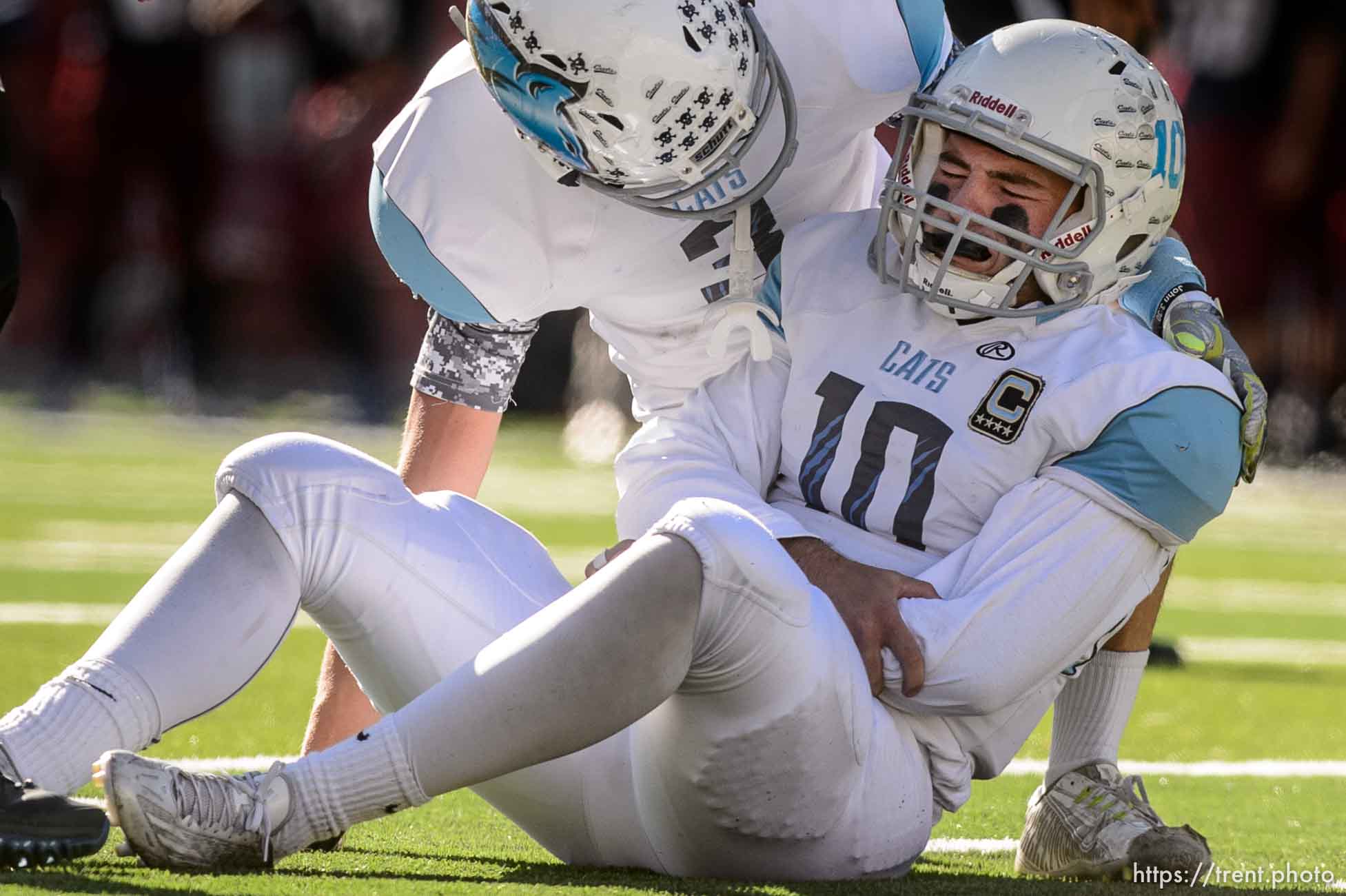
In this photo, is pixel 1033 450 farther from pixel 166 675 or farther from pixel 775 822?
pixel 166 675

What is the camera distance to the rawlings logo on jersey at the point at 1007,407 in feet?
7.87

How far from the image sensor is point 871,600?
229 centimetres

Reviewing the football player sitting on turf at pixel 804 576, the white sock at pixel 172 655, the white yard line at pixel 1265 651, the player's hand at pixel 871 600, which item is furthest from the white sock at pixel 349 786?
the white yard line at pixel 1265 651

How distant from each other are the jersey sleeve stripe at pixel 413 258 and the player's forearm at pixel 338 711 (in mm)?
522

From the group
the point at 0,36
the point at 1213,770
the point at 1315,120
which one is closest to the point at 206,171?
the point at 0,36

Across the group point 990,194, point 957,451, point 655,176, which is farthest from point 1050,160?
point 655,176

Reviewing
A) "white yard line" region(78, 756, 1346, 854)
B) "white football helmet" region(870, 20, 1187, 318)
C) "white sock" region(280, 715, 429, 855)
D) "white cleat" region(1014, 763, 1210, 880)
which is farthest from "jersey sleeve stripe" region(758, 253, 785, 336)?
"white yard line" region(78, 756, 1346, 854)

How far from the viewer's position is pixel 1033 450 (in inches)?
94.2

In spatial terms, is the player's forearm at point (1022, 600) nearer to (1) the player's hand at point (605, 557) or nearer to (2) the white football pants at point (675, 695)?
(2) the white football pants at point (675, 695)

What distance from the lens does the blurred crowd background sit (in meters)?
10.6

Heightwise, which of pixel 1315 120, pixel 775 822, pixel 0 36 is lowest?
pixel 1315 120

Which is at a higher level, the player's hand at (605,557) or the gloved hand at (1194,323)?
the player's hand at (605,557)

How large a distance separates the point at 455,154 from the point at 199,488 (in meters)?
5.22

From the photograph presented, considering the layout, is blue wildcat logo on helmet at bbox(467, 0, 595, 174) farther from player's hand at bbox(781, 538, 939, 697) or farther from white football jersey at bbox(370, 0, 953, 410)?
player's hand at bbox(781, 538, 939, 697)
